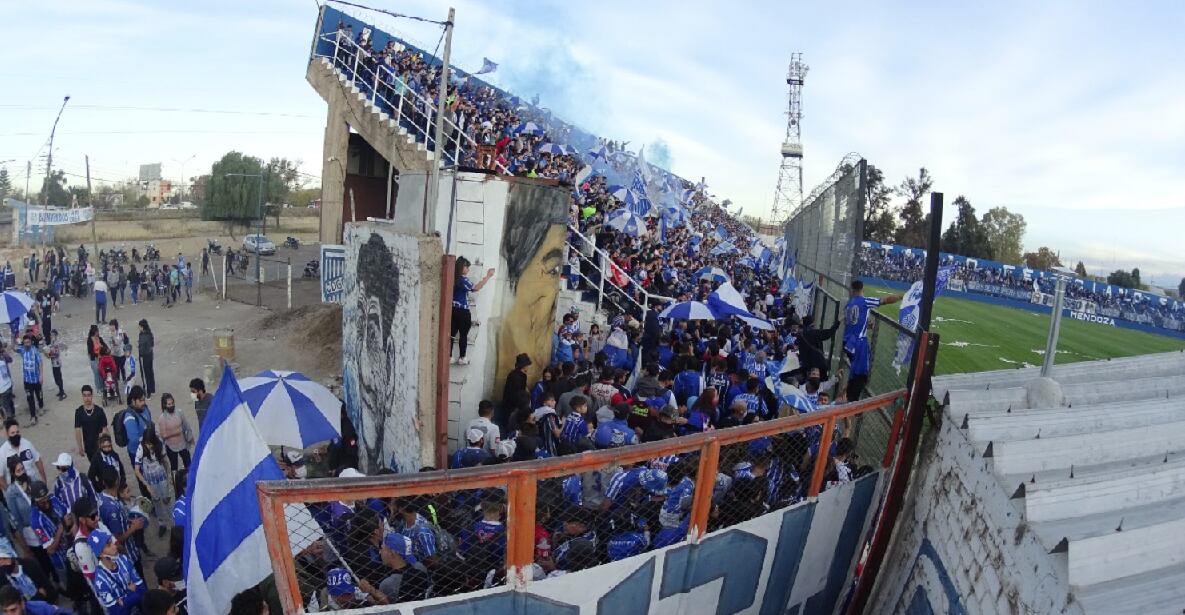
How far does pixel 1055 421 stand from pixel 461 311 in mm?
5896

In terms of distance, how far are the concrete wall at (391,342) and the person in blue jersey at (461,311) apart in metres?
0.66

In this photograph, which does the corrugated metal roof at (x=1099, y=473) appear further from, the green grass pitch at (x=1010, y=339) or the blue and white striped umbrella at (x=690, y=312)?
the green grass pitch at (x=1010, y=339)

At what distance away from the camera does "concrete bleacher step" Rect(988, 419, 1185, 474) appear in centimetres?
365

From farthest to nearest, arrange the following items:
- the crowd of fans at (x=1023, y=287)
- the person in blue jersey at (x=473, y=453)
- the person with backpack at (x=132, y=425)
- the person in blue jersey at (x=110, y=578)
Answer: the crowd of fans at (x=1023, y=287) → the person with backpack at (x=132, y=425) → the person in blue jersey at (x=473, y=453) → the person in blue jersey at (x=110, y=578)

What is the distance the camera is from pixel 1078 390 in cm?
487

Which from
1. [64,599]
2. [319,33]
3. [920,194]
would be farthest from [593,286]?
[920,194]

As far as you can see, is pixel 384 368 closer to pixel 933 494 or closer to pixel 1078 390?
pixel 933 494

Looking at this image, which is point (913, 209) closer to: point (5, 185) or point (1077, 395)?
point (1077, 395)

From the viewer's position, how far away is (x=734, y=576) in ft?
14.5

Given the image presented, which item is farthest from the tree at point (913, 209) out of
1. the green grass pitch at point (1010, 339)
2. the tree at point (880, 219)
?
the green grass pitch at point (1010, 339)

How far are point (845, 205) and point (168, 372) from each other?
15450 mm

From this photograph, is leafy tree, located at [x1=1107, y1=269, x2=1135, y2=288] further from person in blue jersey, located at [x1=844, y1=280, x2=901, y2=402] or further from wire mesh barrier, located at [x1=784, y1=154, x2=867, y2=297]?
person in blue jersey, located at [x1=844, y1=280, x2=901, y2=402]

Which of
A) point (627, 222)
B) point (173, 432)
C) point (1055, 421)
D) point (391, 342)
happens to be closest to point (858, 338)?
point (1055, 421)

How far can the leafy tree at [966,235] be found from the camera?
61344 mm
